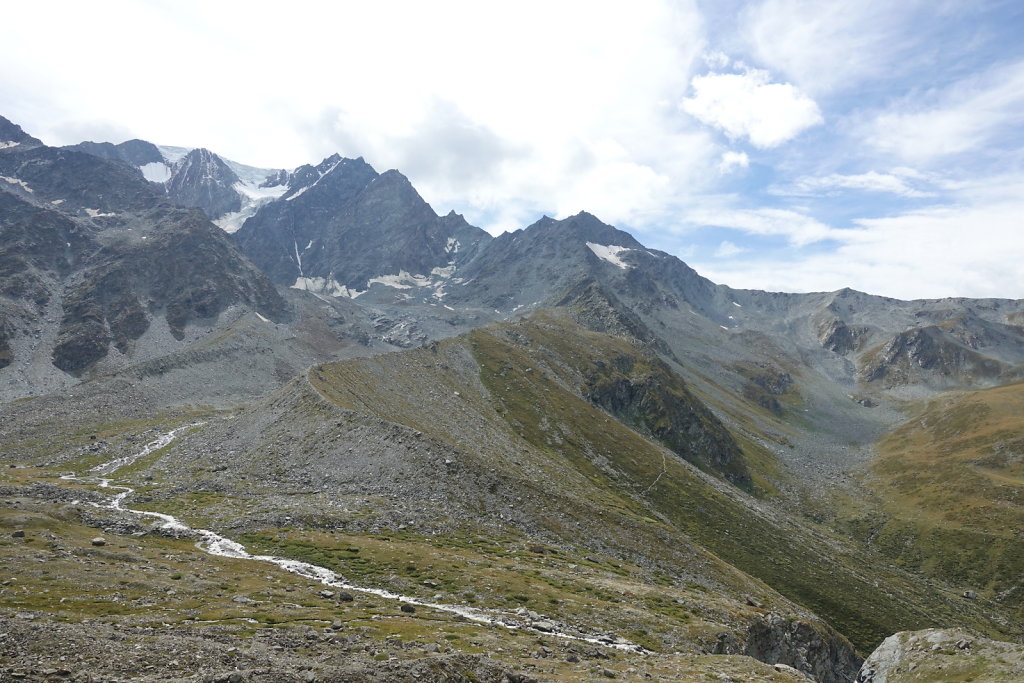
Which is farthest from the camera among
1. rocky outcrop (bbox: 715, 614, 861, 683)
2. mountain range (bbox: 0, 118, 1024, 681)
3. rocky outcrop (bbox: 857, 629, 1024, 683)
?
rocky outcrop (bbox: 715, 614, 861, 683)

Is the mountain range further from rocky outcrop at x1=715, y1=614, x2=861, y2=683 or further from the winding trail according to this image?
the winding trail

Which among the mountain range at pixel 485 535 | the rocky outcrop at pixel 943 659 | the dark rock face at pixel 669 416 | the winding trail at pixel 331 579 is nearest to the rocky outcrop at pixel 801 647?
the mountain range at pixel 485 535

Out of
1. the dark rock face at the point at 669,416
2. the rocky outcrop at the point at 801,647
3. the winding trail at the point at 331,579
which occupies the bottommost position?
the rocky outcrop at the point at 801,647

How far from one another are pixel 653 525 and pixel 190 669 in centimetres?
8199

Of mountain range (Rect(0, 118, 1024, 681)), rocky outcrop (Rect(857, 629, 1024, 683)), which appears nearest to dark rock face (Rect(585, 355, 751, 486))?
mountain range (Rect(0, 118, 1024, 681))

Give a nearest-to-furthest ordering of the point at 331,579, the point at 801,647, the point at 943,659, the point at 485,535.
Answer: the point at 943,659
the point at 331,579
the point at 801,647
the point at 485,535

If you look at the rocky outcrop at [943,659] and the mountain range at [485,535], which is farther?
the rocky outcrop at [943,659]

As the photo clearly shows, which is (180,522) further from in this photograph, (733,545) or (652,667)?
(733,545)

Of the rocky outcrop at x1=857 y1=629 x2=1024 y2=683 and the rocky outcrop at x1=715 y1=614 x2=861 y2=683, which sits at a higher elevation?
the rocky outcrop at x1=857 y1=629 x2=1024 y2=683

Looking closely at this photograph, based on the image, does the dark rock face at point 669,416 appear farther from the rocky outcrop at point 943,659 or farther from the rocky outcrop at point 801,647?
the rocky outcrop at point 943,659

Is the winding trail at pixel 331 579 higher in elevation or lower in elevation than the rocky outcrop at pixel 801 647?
A: higher

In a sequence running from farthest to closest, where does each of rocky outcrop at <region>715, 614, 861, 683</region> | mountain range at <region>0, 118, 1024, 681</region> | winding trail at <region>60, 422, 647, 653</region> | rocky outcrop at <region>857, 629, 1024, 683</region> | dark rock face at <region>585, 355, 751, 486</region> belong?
1. dark rock face at <region>585, 355, 751, 486</region>
2. rocky outcrop at <region>715, 614, 861, 683</region>
3. winding trail at <region>60, 422, 647, 653</region>
4. rocky outcrop at <region>857, 629, 1024, 683</region>
5. mountain range at <region>0, 118, 1024, 681</region>

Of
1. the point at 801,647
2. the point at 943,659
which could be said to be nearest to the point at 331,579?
the point at 943,659

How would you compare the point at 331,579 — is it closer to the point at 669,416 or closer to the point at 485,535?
the point at 485,535
